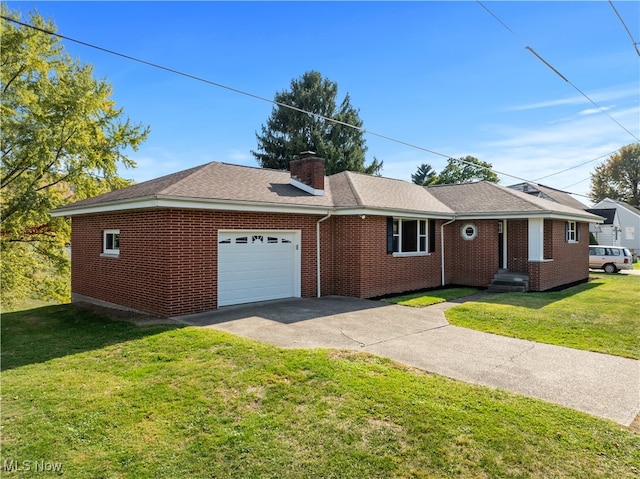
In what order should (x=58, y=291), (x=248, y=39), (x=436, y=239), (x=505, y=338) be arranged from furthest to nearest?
(x=58, y=291) → (x=436, y=239) → (x=248, y=39) → (x=505, y=338)

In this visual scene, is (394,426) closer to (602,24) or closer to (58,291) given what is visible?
(602,24)

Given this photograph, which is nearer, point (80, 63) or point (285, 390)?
point (285, 390)

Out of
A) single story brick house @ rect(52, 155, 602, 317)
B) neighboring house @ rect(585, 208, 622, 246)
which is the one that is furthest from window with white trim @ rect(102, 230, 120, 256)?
neighboring house @ rect(585, 208, 622, 246)

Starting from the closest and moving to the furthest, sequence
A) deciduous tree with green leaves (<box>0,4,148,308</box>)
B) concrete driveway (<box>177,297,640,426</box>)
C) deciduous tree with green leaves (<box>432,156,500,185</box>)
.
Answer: concrete driveway (<box>177,297,640,426</box>), deciduous tree with green leaves (<box>0,4,148,308</box>), deciduous tree with green leaves (<box>432,156,500,185</box>)

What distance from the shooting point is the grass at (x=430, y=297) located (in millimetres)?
11359

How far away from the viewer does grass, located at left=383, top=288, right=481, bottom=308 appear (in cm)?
1136

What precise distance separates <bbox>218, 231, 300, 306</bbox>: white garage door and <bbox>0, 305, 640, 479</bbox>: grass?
156 inches

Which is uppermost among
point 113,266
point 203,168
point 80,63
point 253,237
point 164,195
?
point 80,63

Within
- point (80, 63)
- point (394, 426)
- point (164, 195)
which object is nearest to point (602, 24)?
point (394, 426)

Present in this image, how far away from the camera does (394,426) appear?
4043 millimetres

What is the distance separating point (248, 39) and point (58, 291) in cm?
1578

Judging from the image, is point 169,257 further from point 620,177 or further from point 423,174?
point 620,177

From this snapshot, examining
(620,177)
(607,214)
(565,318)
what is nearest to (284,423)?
(565,318)

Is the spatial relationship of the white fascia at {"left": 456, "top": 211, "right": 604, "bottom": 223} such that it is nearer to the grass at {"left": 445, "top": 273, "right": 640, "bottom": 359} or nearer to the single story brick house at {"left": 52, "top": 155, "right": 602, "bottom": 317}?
the single story brick house at {"left": 52, "top": 155, "right": 602, "bottom": 317}
